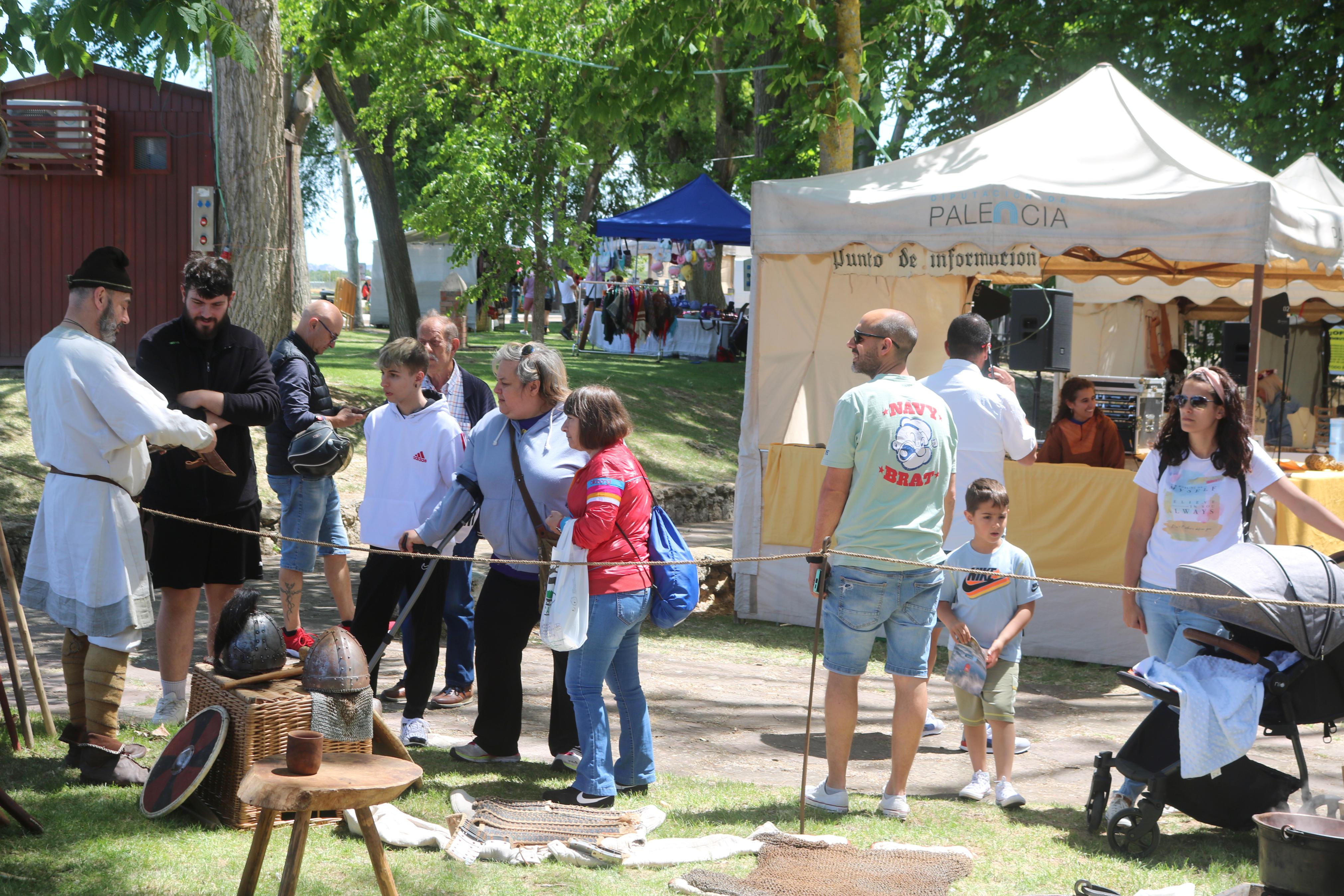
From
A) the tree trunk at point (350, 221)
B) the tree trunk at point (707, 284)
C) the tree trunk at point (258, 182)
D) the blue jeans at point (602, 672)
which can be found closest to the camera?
the blue jeans at point (602, 672)

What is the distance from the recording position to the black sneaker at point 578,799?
14.9 feet

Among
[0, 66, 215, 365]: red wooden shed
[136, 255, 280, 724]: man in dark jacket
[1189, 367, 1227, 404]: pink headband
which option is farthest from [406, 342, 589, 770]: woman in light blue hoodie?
[0, 66, 215, 365]: red wooden shed

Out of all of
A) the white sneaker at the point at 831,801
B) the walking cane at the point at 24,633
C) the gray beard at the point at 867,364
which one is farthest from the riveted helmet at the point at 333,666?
the gray beard at the point at 867,364

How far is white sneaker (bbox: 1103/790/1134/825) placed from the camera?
14.5 ft

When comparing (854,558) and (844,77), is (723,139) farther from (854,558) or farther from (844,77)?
(854,558)

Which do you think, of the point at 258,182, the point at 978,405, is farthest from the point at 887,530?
the point at 258,182

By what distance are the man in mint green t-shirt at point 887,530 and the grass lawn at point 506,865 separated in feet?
1.16

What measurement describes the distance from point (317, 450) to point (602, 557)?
2.12 metres

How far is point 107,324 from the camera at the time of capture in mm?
4816

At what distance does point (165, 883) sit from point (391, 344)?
9.07 ft

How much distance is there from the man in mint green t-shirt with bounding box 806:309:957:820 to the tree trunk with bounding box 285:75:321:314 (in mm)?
7452

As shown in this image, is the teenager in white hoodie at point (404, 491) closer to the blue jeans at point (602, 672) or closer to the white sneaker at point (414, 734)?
the white sneaker at point (414, 734)

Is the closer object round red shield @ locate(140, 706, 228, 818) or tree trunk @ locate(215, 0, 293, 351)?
round red shield @ locate(140, 706, 228, 818)

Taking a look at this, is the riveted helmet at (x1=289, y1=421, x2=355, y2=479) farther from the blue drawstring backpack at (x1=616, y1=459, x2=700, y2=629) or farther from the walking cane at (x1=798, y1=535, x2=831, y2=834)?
the walking cane at (x1=798, y1=535, x2=831, y2=834)
